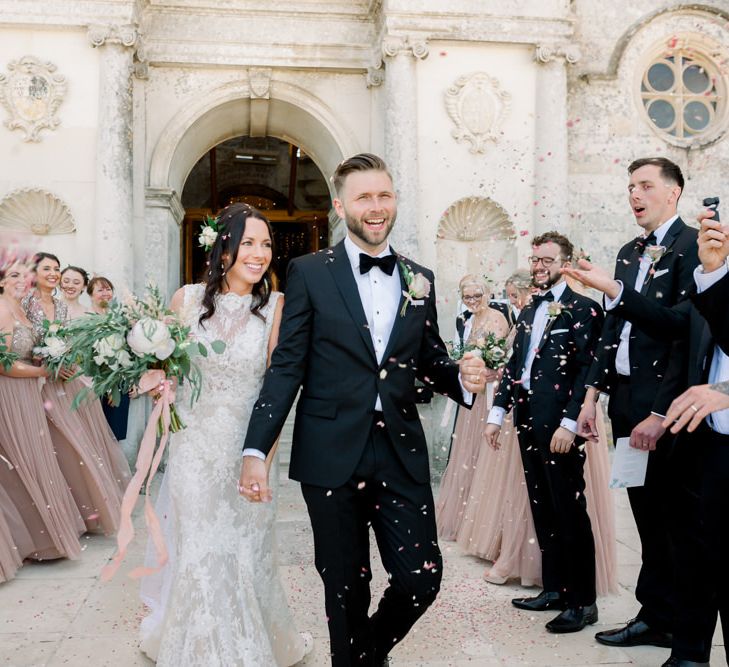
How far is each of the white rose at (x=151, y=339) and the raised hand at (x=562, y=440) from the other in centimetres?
225

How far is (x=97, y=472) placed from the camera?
258 inches

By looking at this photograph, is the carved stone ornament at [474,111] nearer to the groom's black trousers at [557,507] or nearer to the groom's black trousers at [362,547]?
Answer: the groom's black trousers at [557,507]

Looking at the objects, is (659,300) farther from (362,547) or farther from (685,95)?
(685,95)

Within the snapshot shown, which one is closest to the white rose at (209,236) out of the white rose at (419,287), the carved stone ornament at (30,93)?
the white rose at (419,287)

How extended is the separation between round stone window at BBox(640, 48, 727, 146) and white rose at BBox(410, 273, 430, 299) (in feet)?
30.9

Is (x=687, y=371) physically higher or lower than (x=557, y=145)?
lower

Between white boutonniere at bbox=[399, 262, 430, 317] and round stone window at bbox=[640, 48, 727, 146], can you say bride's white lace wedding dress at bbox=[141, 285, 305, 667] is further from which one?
round stone window at bbox=[640, 48, 727, 146]

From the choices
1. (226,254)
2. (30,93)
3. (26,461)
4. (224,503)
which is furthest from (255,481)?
(30,93)

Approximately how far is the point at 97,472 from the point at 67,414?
562mm

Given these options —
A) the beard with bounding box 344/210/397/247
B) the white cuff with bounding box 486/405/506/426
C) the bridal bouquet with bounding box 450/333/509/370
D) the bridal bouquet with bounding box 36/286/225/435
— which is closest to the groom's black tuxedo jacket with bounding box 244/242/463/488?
the beard with bounding box 344/210/397/247

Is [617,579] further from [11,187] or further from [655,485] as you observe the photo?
[11,187]

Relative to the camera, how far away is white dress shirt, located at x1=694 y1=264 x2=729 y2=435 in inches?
116

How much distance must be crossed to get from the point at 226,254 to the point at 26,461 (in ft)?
9.91

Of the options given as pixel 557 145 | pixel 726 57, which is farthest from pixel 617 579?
pixel 726 57
